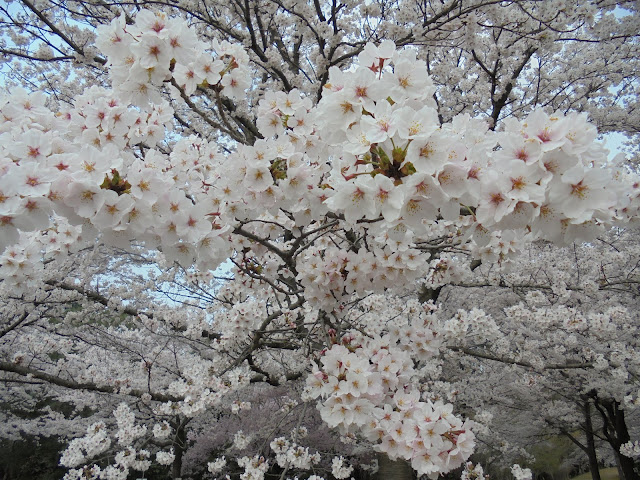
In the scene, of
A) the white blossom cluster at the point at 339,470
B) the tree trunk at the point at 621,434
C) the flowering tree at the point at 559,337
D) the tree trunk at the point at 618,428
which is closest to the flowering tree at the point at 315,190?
the white blossom cluster at the point at 339,470

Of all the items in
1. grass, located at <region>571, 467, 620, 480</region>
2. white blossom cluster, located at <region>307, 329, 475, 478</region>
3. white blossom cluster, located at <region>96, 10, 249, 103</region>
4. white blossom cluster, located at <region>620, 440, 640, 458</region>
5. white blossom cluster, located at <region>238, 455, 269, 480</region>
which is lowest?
grass, located at <region>571, 467, 620, 480</region>

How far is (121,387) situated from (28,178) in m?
4.64

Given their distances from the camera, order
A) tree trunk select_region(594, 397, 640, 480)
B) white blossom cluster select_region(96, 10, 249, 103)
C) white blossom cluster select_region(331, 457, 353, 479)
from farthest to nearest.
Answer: tree trunk select_region(594, 397, 640, 480), white blossom cluster select_region(331, 457, 353, 479), white blossom cluster select_region(96, 10, 249, 103)

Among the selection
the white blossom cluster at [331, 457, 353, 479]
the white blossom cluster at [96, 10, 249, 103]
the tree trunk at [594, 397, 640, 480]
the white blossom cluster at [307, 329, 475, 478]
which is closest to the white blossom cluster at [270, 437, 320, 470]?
the white blossom cluster at [331, 457, 353, 479]

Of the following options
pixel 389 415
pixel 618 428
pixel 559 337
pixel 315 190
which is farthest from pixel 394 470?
pixel 618 428

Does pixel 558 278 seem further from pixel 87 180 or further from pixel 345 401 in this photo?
pixel 87 180

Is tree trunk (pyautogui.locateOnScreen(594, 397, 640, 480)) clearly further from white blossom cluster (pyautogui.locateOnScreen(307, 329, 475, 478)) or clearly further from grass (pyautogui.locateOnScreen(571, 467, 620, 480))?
grass (pyautogui.locateOnScreen(571, 467, 620, 480))

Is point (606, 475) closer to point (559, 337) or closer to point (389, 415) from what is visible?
point (559, 337)

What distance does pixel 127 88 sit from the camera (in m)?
1.97

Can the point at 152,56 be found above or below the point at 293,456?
above

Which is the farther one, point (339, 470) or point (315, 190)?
point (339, 470)

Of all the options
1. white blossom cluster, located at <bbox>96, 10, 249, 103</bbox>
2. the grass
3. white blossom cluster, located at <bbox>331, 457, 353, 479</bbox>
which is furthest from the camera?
the grass

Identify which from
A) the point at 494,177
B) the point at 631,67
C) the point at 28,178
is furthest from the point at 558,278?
the point at 28,178

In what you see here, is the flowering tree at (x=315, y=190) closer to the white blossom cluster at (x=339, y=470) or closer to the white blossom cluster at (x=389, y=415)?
the white blossom cluster at (x=389, y=415)
